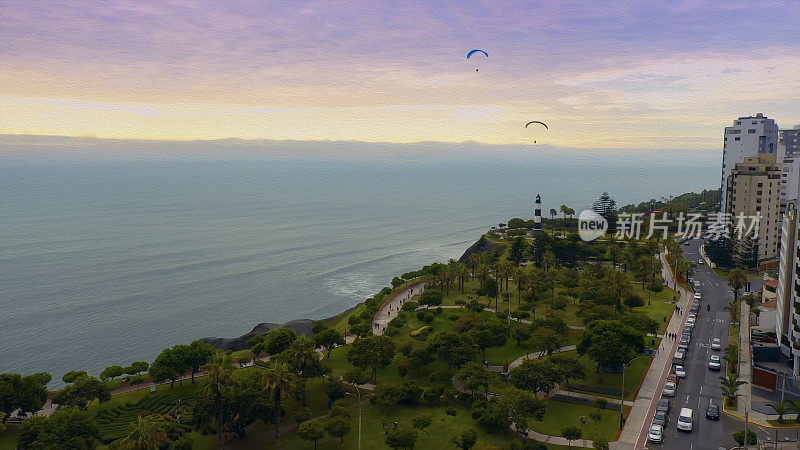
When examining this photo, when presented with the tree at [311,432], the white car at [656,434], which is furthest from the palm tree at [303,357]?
the white car at [656,434]

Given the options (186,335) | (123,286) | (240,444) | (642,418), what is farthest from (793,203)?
(123,286)

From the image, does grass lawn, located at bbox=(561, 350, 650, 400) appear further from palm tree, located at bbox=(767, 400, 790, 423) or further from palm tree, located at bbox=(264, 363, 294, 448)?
palm tree, located at bbox=(264, 363, 294, 448)

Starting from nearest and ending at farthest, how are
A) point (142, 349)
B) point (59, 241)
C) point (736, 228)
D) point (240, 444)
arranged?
point (240, 444) → point (142, 349) → point (736, 228) → point (59, 241)

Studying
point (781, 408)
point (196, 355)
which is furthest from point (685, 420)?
point (196, 355)

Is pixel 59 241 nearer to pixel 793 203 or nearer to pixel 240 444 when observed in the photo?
pixel 240 444

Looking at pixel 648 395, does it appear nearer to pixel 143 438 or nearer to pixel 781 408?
pixel 781 408

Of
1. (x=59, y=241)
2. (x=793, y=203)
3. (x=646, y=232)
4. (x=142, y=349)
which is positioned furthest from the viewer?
(x=59, y=241)

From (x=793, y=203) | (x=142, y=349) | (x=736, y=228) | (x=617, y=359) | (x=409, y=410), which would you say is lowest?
(x=142, y=349)
